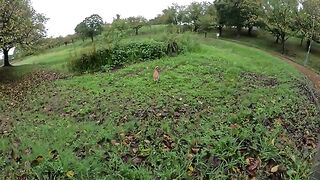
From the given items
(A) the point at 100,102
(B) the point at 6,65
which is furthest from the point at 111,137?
(B) the point at 6,65

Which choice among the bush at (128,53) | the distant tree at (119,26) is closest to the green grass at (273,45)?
the distant tree at (119,26)

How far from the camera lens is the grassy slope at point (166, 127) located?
571 centimetres

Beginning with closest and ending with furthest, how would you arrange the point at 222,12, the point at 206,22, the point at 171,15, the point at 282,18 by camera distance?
the point at 282,18 < the point at 222,12 < the point at 206,22 < the point at 171,15

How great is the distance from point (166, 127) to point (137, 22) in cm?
4081

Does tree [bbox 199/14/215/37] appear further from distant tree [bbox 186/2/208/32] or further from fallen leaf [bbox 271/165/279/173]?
fallen leaf [bbox 271/165/279/173]

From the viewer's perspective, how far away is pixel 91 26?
41906 mm

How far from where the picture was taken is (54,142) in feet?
22.9

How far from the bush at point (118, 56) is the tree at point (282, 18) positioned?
21.5 metres

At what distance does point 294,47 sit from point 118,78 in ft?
101

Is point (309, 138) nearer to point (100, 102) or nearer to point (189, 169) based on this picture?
point (189, 169)

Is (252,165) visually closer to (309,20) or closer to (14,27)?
(14,27)

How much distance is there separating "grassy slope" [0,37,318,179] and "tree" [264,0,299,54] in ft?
84.4

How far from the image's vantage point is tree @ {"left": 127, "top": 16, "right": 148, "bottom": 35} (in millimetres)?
45463

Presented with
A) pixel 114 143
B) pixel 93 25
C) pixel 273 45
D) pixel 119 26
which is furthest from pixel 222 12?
pixel 114 143
